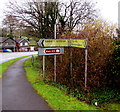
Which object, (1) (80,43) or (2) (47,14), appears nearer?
(1) (80,43)

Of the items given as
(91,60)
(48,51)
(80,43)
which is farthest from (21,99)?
(91,60)

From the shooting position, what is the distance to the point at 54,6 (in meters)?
15.7

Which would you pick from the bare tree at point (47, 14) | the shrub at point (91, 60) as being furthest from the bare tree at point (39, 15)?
the shrub at point (91, 60)

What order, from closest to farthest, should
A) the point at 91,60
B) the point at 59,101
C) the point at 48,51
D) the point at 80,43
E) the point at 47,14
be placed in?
1. the point at 59,101
2. the point at 80,43
3. the point at 91,60
4. the point at 48,51
5. the point at 47,14

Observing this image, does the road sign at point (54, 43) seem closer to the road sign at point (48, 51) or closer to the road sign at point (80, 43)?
the road sign at point (48, 51)

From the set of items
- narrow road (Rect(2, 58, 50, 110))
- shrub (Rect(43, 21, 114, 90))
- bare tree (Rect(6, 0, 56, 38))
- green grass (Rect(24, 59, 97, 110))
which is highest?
bare tree (Rect(6, 0, 56, 38))

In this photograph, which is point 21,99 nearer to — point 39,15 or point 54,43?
point 54,43

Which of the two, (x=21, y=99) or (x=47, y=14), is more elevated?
(x=47, y=14)

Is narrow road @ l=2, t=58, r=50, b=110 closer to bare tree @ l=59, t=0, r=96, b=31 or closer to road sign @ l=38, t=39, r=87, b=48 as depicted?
road sign @ l=38, t=39, r=87, b=48

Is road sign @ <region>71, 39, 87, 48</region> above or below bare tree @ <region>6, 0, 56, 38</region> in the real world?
below

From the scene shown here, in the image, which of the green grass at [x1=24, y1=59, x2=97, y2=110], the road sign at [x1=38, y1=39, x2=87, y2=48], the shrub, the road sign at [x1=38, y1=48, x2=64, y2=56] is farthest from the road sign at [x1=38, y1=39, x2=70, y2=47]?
the green grass at [x1=24, y1=59, x2=97, y2=110]

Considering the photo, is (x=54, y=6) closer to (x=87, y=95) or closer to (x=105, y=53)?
(x=105, y=53)

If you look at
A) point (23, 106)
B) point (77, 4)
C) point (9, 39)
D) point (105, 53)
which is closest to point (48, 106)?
point (23, 106)

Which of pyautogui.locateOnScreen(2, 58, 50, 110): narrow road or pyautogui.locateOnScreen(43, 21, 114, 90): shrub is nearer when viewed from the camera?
pyautogui.locateOnScreen(2, 58, 50, 110): narrow road
